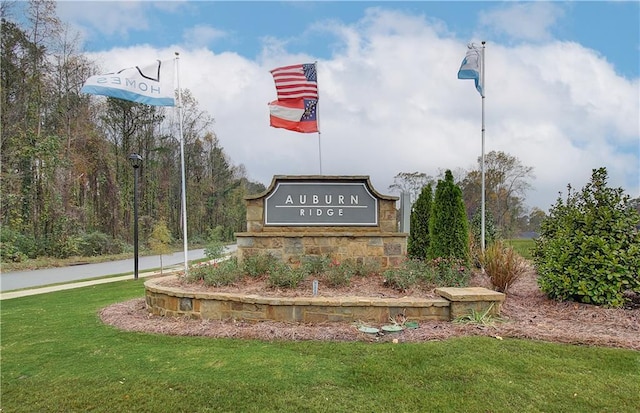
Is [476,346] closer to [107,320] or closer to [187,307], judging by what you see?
[187,307]

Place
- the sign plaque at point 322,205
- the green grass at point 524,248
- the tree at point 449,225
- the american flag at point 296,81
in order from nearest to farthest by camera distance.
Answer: the sign plaque at point 322,205, the tree at point 449,225, the american flag at point 296,81, the green grass at point 524,248

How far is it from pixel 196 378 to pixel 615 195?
18.9 ft

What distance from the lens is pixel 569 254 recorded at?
5254 millimetres

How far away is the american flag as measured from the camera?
298 inches

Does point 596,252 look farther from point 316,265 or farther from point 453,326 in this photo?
point 316,265

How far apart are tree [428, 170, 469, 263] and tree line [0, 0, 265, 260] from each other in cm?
573

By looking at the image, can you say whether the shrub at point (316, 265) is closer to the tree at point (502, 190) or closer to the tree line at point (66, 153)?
the tree line at point (66, 153)

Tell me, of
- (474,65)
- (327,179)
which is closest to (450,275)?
(327,179)

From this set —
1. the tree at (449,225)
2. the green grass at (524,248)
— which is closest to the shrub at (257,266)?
the tree at (449,225)

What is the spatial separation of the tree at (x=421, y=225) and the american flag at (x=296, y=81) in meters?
A: 3.89

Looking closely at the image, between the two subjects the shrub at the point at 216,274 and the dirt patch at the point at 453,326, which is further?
the shrub at the point at 216,274

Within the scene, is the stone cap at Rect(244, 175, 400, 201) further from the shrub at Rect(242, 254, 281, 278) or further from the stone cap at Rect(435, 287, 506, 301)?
the stone cap at Rect(435, 287, 506, 301)

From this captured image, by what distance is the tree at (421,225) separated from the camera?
9539 mm

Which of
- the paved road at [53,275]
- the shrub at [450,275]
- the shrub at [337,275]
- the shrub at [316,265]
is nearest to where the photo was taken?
the shrub at [337,275]
